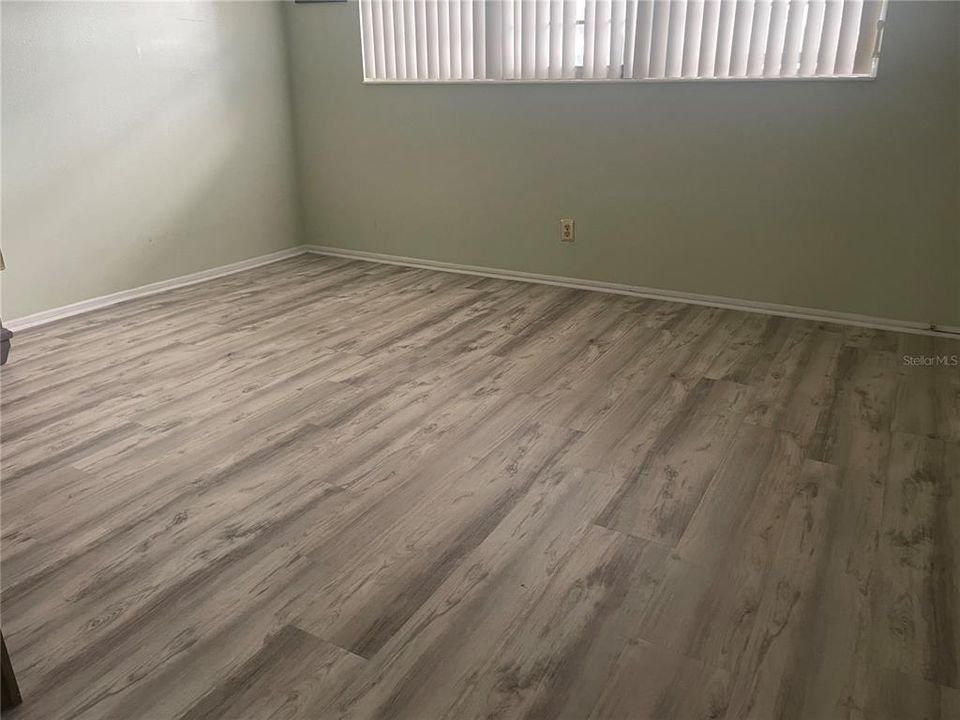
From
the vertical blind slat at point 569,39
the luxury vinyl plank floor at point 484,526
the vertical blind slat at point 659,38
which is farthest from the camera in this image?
the vertical blind slat at point 569,39

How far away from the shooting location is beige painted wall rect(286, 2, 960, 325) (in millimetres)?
2996

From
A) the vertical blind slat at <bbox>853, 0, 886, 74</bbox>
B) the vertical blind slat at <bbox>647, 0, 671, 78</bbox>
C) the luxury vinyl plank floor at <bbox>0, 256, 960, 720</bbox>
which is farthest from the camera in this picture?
the vertical blind slat at <bbox>647, 0, 671, 78</bbox>

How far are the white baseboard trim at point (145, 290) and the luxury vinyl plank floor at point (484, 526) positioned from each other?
0.34 metres

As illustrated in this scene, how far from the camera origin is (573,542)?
1747mm

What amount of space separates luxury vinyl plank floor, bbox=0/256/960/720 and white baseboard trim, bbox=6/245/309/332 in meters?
0.34

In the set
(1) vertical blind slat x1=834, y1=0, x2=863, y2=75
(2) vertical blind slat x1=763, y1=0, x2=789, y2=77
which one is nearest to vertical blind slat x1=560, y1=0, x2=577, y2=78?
(2) vertical blind slat x1=763, y1=0, x2=789, y2=77

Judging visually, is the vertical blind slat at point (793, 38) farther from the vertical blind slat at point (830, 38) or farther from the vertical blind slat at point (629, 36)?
the vertical blind slat at point (629, 36)

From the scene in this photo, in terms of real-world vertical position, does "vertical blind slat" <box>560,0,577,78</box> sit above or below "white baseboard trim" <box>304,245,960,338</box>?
above

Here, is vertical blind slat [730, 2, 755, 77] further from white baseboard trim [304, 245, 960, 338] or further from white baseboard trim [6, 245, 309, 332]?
white baseboard trim [6, 245, 309, 332]

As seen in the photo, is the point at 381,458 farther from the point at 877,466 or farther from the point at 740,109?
the point at 740,109

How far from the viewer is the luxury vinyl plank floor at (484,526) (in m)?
1.35

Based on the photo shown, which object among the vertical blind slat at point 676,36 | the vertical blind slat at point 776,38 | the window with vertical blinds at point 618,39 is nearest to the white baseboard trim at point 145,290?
the window with vertical blinds at point 618,39

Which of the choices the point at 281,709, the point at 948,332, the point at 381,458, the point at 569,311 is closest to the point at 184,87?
A: the point at 569,311

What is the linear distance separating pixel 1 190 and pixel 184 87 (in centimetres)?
112
